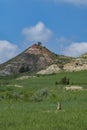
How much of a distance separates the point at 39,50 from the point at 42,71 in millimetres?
46919

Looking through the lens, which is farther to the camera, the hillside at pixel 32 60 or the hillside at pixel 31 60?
the hillside at pixel 32 60

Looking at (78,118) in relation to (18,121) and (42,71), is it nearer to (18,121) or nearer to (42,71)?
(18,121)

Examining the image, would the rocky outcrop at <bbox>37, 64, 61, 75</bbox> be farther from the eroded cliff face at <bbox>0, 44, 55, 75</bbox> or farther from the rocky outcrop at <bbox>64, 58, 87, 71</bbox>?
the eroded cliff face at <bbox>0, 44, 55, 75</bbox>

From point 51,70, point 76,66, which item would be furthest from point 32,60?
point 76,66

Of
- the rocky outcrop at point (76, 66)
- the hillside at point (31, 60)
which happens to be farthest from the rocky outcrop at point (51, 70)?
the hillside at point (31, 60)

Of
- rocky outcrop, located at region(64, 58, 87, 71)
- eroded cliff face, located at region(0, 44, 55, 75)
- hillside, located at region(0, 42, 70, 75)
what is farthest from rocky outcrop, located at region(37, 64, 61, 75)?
eroded cliff face, located at region(0, 44, 55, 75)

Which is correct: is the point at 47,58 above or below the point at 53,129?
above

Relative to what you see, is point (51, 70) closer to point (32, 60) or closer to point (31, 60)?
point (31, 60)

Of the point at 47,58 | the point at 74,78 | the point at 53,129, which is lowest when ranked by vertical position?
the point at 53,129

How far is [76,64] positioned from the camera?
5497 inches

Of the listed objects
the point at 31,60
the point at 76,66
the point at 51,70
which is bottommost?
the point at 51,70

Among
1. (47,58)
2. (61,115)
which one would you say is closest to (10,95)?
(61,115)

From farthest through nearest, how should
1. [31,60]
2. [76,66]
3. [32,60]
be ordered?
[32,60] → [31,60] → [76,66]

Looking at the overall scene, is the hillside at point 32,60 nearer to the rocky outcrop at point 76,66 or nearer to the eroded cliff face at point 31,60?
the eroded cliff face at point 31,60
